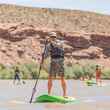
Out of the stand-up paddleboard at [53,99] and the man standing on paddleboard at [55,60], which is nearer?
the stand-up paddleboard at [53,99]

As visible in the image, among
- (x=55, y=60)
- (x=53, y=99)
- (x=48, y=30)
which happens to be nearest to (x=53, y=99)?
(x=53, y=99)

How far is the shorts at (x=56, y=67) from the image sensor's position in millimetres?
16500

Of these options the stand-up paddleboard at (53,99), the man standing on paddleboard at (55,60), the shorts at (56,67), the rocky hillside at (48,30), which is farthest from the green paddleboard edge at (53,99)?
the rocky hillside at (48,30)

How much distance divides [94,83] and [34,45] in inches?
1653

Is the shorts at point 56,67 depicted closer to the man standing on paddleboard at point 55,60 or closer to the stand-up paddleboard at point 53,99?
the man standing on paddleboard at point 55,60

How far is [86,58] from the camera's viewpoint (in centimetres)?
7625

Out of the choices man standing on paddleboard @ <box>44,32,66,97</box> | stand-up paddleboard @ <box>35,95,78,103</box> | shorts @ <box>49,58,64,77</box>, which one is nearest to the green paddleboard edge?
stand-up paddleboard @ <box>35,95,78,103</box>

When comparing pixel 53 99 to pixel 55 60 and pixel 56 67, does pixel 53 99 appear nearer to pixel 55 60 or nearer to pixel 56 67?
pixel 56 67

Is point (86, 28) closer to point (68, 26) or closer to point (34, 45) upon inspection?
point (68, 26)

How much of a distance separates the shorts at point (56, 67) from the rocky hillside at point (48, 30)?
1952 inches

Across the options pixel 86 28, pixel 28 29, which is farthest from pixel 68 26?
pixel 28 29

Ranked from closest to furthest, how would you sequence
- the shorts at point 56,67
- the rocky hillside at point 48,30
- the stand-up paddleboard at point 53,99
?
the stand-up paddleboard at point 53,99 → the shorts at point 56,67 → the rocky hillside at point 48,30

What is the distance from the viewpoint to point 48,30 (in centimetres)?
7656

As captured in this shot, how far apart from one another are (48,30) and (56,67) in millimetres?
60173
